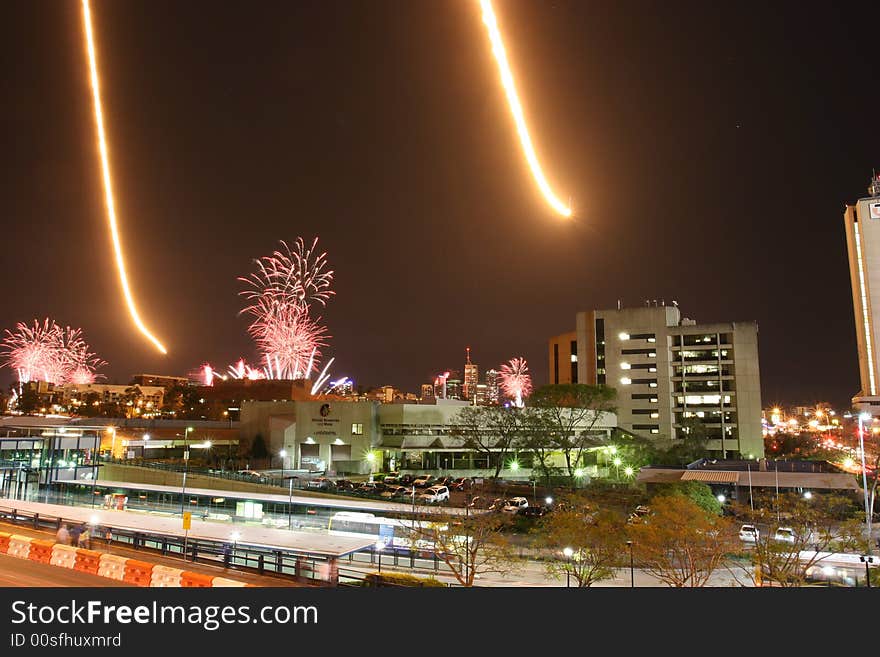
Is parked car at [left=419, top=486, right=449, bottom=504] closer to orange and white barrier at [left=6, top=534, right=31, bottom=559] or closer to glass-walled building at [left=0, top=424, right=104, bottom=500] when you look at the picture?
glass-walled building at [left=0, top=424, right=104, bottom=500]

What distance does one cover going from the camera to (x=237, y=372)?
94.1m

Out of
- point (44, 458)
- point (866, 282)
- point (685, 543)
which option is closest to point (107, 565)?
point (685, 543)

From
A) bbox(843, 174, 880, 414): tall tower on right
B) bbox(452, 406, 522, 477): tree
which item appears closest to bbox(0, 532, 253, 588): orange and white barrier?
bbox(452, 406, 522, 477): tree

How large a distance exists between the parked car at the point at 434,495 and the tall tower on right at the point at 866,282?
269 feet

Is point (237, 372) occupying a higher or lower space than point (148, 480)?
higher

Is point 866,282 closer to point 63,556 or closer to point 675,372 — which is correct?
point 675,372

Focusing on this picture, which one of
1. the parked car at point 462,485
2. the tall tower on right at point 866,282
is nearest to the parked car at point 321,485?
the parked car at point 462,485

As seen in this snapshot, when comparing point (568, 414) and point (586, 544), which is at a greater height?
point (568, 414)

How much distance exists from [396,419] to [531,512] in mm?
27221

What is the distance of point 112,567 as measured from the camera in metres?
14.5

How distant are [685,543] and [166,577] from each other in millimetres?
16245
